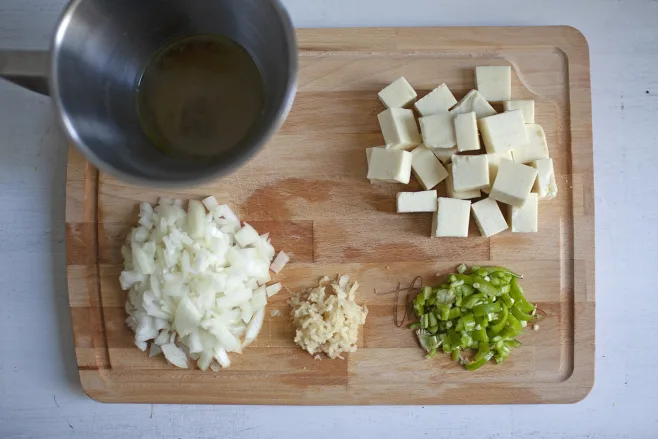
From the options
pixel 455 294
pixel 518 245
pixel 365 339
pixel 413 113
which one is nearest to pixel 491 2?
pixel 413 113

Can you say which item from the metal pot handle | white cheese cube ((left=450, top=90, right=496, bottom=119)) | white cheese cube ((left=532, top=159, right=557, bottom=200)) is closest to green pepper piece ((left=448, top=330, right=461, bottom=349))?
white cheese cube ((left=532, top=159, right=557, bottom=200))

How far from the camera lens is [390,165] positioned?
2119mm

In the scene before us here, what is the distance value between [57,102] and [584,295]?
83.2 inches

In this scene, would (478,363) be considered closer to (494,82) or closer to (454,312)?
(454,312)

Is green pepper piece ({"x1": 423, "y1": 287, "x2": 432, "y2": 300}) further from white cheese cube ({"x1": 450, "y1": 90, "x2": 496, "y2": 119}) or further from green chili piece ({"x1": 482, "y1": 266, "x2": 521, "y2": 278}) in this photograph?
white cheese cube ({"x1": 450, "y1": 90, "x2": 496, "y2": 119})

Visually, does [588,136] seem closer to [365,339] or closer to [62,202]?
[365,339]

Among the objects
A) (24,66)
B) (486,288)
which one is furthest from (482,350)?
(24,66)

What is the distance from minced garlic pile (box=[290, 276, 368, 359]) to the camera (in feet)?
7.00

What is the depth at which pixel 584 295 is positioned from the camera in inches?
86.4

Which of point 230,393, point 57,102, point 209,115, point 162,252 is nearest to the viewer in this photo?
point 57,102

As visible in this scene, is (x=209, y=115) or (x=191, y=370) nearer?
(x=209, y=115)

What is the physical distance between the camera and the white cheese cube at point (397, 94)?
2148 mm

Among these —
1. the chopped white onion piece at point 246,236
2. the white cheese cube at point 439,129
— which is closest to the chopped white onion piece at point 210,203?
the chopped white onion piece at point 246,236

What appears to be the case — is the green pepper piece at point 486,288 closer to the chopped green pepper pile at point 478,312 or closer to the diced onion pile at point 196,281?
the chopped green pepper pile at point 478,312
